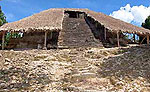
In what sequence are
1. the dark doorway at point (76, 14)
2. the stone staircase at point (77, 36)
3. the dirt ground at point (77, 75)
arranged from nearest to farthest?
the dirt ground at point (77, 75), the stone staircase at point (77, 36), the dark doorway at point (76, 14)

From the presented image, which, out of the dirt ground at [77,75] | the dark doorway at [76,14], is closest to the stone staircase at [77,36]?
the dark doorway at [76,14]

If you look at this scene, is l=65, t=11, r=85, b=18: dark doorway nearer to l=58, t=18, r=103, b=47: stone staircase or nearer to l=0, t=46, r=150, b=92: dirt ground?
l=58, t=18, r=103, b=47: stone staircase

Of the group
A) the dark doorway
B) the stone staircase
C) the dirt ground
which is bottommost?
the dirt ground

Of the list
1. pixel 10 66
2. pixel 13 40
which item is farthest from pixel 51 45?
pixel 10 66

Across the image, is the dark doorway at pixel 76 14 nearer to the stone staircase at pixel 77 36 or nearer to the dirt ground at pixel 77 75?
the stone staircase at pixel 77 36

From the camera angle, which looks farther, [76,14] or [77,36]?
[76,14]

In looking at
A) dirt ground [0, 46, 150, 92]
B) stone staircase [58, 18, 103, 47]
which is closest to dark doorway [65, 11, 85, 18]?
stone staircase [58, 18, 103, 47]

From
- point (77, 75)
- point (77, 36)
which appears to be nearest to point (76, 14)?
point (77, 36)

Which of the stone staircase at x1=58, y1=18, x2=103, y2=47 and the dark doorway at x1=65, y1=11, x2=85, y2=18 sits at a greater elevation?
the dark doorway at x1=65, y1=11, x2=85, y2=18

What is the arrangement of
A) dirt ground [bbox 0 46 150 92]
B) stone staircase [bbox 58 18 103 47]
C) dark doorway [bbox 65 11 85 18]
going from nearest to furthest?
1. dirt ground [bbox 0 46 150 92]
2. stone staircase [bbox 58 18 103 47]
3. dark doorway [bbox 65 11 85 18]

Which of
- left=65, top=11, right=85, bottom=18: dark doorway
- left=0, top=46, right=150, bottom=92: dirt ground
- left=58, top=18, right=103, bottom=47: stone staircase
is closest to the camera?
left=0, top=46, right=150, bottom=92: dirt ground

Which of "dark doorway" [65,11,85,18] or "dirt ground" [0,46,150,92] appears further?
"dark doorway" [65,11,85,18]

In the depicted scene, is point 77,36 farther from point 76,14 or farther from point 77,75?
point 77,75

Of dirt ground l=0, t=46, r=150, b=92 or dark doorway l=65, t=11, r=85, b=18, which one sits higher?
dark doorway l=65, t=11, r=85, b=18
